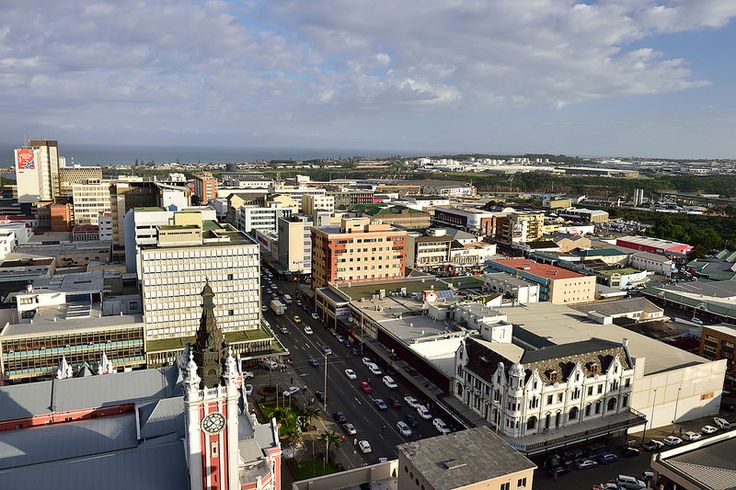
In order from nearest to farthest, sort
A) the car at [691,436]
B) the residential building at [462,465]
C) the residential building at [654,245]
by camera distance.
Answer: the residential building at [462,465] < the car at [691,436] < the residential building at [654,245]

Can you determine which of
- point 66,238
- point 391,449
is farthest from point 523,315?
point 66,238

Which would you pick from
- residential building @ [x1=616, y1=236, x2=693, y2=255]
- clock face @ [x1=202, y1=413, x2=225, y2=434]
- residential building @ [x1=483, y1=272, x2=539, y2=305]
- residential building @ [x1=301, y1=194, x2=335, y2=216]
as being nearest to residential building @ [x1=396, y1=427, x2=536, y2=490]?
clock face @ [x1=202, y1=413, x2=225, y2=434]

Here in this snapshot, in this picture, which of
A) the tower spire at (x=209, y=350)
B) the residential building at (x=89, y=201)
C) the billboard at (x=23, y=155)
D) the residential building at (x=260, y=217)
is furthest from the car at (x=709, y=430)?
the billboard at (x=23, y=155)

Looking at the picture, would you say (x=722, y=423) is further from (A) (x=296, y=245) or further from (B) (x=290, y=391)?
(A) (x=296, y=245)

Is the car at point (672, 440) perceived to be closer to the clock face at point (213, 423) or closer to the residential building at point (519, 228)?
the clock face at point (213, 423)

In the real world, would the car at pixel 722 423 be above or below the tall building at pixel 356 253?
below

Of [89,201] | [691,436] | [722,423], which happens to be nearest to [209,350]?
[691,436]
